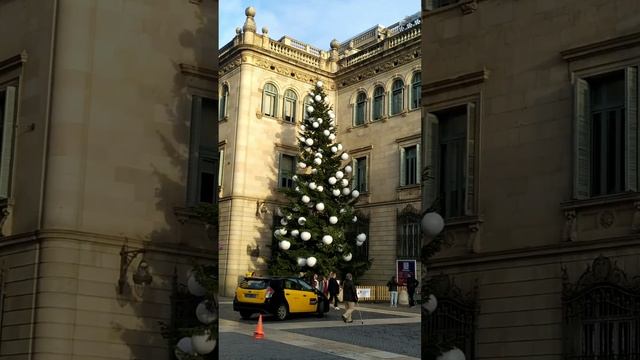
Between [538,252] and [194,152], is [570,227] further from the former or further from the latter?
[194,152]

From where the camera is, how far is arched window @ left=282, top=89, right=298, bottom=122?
1244 mm

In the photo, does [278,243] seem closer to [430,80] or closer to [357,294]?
[357,294]

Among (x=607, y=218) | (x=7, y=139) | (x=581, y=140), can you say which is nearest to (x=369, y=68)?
(x=581, y=140)

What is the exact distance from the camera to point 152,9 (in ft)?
5.32

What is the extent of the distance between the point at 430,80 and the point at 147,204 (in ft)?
2.35

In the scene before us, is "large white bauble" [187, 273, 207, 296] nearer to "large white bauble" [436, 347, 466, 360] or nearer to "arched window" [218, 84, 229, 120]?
"arched window" [218, 84, 229, 120]

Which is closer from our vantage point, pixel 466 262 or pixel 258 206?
pixel 258 206

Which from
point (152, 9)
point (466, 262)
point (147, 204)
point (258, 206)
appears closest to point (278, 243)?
point (258, 206)

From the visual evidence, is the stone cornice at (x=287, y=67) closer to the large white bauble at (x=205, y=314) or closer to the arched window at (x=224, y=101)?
the arched window at (x=224, y=101)

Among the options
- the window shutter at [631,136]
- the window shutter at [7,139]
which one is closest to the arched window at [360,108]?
the window shutter at [631,136]

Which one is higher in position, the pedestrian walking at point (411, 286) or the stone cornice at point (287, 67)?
the stone cornice at point (287, 67)

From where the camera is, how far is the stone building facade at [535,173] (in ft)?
3.66

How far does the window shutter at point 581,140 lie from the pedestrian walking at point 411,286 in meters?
0.36

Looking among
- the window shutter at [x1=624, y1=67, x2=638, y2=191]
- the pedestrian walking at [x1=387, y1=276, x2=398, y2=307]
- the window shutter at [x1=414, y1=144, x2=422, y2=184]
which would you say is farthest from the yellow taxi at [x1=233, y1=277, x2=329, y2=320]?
the window shutter at [x1=624, y1=67, x2=638, y2=191]
